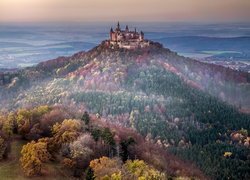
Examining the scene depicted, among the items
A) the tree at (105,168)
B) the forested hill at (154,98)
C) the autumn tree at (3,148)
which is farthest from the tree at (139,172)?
the forested hill at (154,98)

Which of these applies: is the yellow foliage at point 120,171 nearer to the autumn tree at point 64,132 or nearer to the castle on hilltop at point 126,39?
the autumn tree at point 64,132

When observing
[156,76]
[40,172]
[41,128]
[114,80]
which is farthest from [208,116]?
[40,172]

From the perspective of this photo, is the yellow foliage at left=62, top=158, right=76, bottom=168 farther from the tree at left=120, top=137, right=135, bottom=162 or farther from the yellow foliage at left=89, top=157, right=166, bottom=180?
the tree at left=120, top=137, right=135, bottom=162

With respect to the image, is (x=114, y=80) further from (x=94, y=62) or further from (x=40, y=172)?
(x=40, y=172)

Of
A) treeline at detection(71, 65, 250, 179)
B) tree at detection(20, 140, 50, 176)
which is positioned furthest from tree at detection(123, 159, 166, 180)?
treeline at detection(71, 65, 250, 179)

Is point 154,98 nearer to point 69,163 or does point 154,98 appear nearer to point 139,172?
point 69,163
